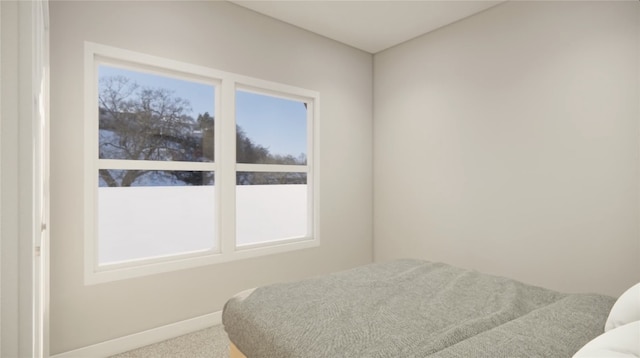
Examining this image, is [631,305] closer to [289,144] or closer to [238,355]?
[238,355]

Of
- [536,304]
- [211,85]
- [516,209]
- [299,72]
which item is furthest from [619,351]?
[299,72]

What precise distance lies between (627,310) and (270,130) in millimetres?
2781

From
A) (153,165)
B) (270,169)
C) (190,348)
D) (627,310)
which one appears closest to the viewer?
(627,310)

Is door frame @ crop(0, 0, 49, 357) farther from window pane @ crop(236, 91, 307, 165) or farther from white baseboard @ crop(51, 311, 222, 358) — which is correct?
window pane @ crop(236, 91, 307, 165)

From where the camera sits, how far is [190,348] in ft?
7.80

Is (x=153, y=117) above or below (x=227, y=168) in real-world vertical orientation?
above

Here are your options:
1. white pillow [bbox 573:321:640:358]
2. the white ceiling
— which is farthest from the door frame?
the white ceiling

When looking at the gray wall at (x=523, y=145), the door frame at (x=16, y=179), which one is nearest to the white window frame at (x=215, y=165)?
the gray wall at (x=523, y=145)

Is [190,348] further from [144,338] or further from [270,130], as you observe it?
[270,130]

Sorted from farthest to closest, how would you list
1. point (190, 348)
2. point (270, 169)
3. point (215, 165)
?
point (270, 169) → point (215, 165) → point (190, 348)

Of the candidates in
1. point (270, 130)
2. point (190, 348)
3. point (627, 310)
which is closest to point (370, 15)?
point (270, 130)

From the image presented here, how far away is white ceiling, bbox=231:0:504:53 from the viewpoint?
2820 mm

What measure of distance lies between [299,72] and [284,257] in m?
1.80

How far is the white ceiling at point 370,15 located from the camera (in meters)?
2.82
